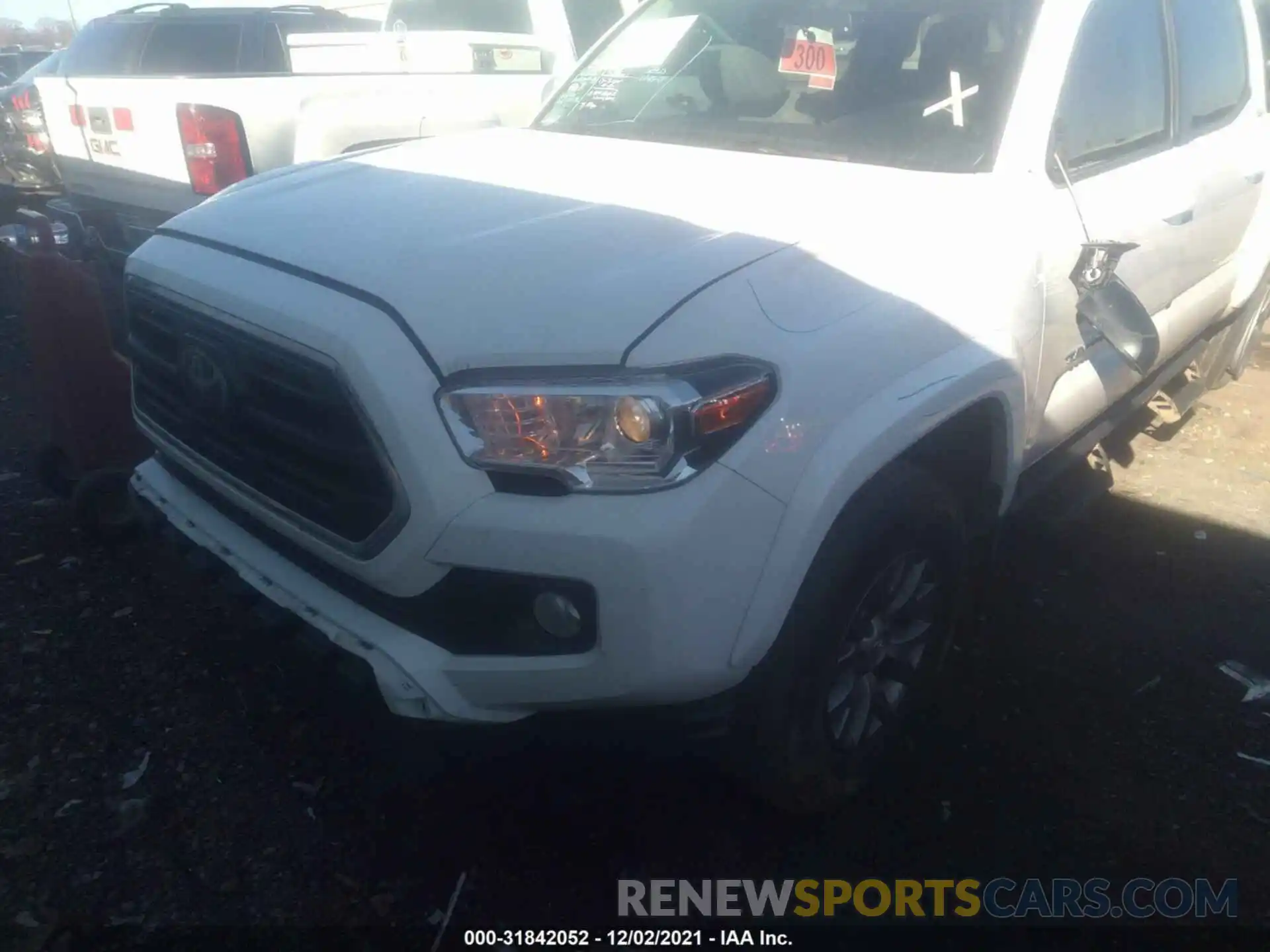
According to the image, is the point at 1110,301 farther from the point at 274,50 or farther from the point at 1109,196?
the point at 274,50

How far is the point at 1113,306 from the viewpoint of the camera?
2.97 metres

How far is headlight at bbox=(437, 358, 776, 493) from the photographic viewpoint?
1.86m

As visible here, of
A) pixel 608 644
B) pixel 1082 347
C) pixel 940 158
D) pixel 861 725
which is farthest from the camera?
pixel 1082 347

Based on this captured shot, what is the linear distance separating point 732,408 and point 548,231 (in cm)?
70

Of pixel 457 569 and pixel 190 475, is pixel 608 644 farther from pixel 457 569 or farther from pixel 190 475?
pixel 190 475

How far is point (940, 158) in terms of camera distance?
2.73 metres

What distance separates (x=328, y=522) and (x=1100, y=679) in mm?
2383

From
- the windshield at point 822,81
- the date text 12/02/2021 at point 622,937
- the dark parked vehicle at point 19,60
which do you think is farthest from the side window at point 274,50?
the dark parked vehicle at point 19,60

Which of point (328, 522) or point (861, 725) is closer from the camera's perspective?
point (328, 522)

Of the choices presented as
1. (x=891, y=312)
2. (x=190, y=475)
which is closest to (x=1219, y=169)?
(x=891, y=312)

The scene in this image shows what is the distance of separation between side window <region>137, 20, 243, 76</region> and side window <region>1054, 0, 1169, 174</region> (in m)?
5.22

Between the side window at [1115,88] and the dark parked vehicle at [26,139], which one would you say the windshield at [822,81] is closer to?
the side window at [1115,88]

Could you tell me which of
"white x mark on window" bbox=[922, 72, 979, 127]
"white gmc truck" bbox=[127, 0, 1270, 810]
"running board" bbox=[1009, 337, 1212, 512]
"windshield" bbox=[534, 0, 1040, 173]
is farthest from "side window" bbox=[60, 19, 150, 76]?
"running board" bbox=[1009, 337, 1212, 512]

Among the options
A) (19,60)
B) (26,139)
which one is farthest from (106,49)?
(19,60)
